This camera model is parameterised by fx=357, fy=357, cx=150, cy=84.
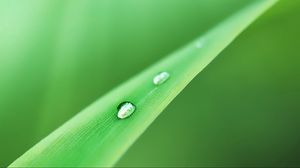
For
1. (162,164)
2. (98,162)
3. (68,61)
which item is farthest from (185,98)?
(98,162)

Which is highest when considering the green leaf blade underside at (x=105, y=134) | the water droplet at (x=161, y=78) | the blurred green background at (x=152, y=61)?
the blurred green background at (x=152, y=61)

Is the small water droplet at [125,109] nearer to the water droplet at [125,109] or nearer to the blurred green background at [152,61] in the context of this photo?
the water droplet at [125,109]

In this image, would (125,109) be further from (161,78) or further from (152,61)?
(152,61)

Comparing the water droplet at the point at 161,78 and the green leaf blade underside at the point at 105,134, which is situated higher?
the water droplet at the point at 161,78

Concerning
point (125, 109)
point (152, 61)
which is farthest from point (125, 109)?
point (152, 61)

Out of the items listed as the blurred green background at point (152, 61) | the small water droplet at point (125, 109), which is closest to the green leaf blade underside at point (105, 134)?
the small water droplet at point (125, 109)

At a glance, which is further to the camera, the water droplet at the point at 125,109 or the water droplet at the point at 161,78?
the water droplet at the point at 161,78

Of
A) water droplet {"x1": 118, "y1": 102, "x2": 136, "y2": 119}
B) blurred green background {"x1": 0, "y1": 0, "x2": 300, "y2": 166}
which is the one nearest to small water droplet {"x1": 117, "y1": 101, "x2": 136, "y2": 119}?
water droplet {"x1": 118, "y1": 102, "x2": 136, "y2": 119}

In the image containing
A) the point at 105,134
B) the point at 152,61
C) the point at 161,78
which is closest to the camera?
the point at 105,134
